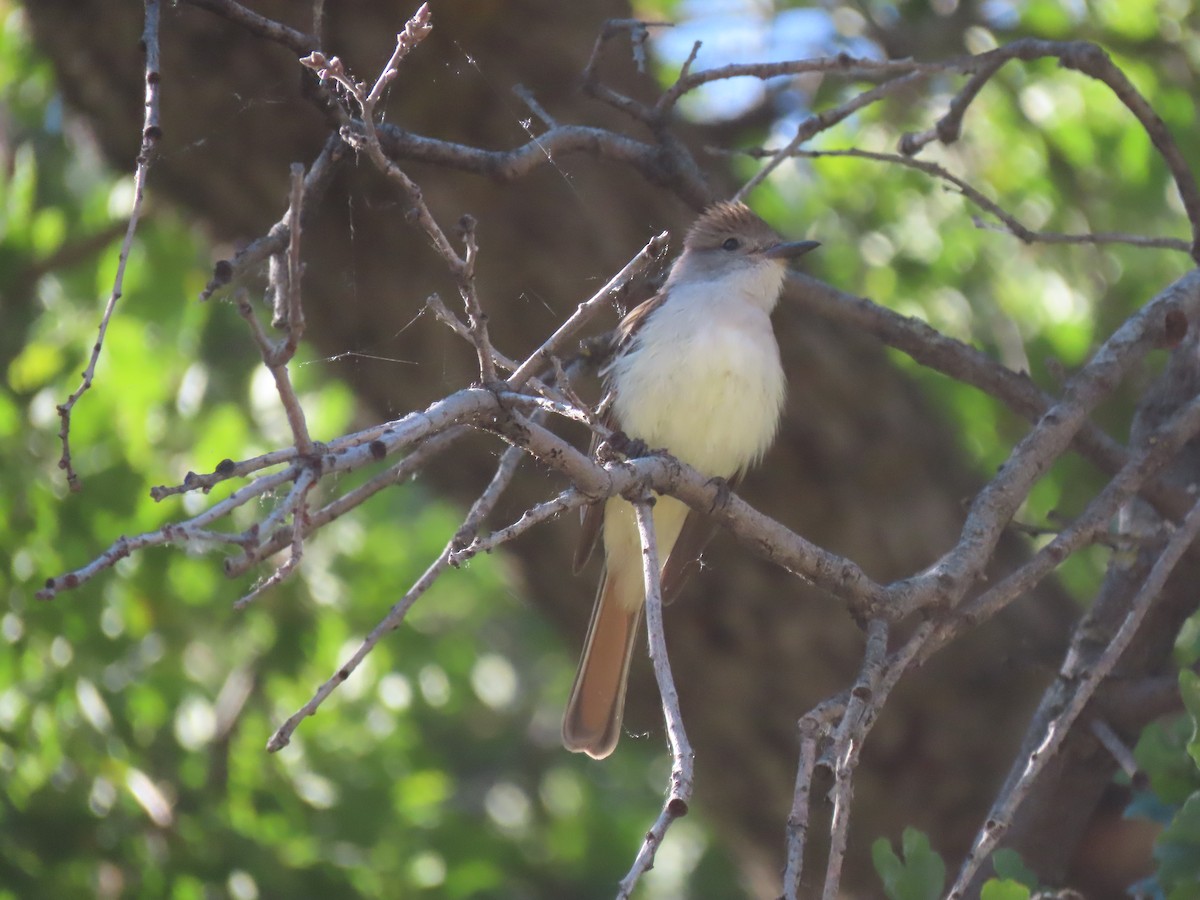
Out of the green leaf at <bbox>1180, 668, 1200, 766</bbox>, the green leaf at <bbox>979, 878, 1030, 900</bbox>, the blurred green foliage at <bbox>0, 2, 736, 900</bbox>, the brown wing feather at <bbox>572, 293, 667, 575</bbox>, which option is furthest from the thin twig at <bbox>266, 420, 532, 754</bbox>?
the blurred green foliage at <bbox>0, 2, 736, 900</bbox>

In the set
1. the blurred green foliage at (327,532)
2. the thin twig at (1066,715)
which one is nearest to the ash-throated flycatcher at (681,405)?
the blurred green foliage at (327,532)

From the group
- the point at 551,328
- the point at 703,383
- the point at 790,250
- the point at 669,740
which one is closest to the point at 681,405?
the point at 703,383

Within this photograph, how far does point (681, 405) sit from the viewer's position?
4188mm

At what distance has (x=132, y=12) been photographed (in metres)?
4.64

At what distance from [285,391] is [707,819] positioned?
3980mm

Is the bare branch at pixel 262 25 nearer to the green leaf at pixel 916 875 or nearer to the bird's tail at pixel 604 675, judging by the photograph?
the green leaf at pixel 916 875

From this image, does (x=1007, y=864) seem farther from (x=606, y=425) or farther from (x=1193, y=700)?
(x=606, y=425)

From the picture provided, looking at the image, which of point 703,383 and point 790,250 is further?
point 790,250

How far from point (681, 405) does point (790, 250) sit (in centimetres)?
70

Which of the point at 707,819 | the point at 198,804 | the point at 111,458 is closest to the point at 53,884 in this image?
the point at 198,804

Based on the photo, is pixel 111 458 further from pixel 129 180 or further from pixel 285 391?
pixel 285 391

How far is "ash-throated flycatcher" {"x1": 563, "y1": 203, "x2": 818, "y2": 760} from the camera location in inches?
162

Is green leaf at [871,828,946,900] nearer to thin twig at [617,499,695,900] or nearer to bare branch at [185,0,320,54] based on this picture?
thin twig at [617,499,695,900]

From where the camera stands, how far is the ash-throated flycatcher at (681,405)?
4125 millimetres
